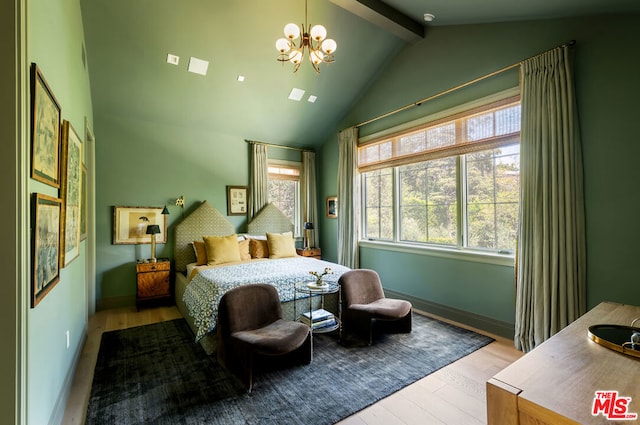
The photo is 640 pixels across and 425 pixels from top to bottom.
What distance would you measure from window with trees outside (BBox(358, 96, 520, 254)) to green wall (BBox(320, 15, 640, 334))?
255 millimetres

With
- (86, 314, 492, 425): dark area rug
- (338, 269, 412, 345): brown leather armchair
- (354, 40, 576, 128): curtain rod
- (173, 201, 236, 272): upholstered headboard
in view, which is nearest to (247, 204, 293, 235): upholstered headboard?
(173, 201, 236, 272): upholstered headboard

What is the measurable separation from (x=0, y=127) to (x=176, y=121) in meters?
3.83

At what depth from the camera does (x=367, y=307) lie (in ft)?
10.2

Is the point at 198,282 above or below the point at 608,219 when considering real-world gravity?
below

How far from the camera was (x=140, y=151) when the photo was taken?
454cm

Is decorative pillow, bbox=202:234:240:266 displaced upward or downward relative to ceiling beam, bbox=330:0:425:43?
downward

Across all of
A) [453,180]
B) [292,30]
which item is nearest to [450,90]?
[453,180]

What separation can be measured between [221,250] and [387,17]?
3790mm

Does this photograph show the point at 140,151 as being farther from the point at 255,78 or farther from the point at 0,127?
the point at 0,127

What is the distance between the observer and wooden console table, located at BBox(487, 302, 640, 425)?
2.91 feet

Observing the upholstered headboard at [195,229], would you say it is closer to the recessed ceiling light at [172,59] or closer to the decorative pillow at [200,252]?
the decorative pillow at [200,252]

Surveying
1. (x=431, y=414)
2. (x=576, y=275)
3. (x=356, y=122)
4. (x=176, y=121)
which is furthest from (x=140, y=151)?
(x=576, y=275)

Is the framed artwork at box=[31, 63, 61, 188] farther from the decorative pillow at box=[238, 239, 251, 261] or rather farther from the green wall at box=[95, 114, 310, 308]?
the decorative pillow at box=[238, 239, 251, 261]

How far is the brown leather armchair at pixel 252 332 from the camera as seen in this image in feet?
7.54
